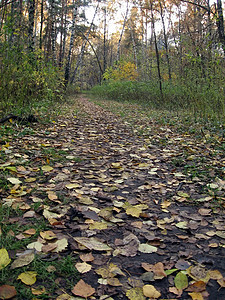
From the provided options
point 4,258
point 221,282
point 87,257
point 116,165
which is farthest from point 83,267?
point 116,165

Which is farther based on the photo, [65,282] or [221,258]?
[221,258]

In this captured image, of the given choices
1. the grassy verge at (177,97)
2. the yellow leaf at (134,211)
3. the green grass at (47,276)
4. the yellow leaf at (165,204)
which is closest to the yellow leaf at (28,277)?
the green grass at (47,276)

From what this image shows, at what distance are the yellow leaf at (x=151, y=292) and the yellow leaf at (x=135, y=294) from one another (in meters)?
0.02

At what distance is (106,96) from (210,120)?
12.0 m

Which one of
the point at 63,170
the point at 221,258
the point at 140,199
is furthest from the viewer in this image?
the point at 63,170

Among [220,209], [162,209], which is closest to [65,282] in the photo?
[162,209]

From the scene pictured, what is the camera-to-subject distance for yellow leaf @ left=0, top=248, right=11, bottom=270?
125cm

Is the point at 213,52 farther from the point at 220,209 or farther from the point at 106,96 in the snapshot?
the point at 106,96

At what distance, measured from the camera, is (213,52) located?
523 cm

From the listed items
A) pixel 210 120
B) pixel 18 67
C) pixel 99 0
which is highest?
Answer: pixel 99 0

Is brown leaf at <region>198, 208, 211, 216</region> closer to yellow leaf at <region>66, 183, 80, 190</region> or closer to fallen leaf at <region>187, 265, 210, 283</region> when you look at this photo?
fallen leaf at <region>187, 265, 210, 283</region>

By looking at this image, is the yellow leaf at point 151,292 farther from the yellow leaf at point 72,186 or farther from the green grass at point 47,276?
the yellow leaf at point 72,186

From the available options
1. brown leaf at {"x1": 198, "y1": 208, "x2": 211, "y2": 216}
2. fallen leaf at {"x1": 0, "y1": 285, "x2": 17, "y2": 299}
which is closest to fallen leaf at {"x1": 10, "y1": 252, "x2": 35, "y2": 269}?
fallen leaf at {"x1": 0, "y1": 285, "x2": 17, "y2": 299}

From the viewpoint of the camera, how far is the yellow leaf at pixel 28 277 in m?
1.18
